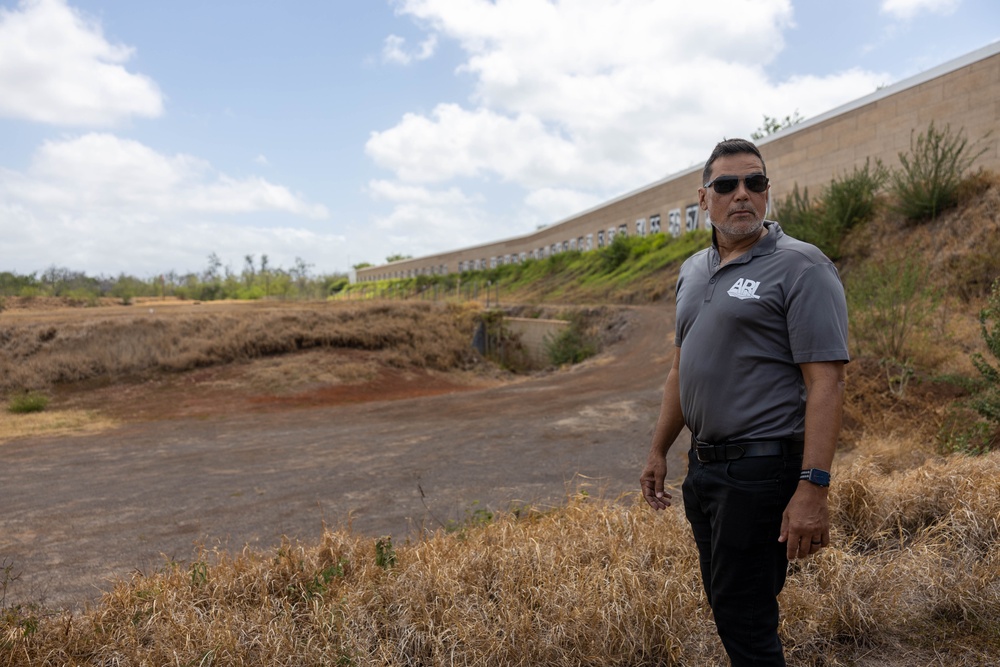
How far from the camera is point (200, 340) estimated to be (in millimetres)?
18422

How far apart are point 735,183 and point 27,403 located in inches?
661

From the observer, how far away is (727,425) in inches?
88.0

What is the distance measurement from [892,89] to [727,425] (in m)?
20.7

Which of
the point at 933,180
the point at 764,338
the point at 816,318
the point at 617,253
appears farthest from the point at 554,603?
the point at 617,253

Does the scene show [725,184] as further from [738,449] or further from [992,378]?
[992,378]

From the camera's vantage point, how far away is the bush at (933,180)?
1498cm

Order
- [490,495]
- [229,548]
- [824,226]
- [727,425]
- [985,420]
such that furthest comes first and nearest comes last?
Answer: [824,226]
[490,495]
[985,420]
[229,548]
[727,425]

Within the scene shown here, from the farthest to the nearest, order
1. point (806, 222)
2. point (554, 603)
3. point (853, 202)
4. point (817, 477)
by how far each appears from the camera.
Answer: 1. point (806, 222)
2. point (853, 202)
3. point (554, 603)
4. point (817, 477)

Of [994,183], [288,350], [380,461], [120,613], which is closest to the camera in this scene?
[120,613]

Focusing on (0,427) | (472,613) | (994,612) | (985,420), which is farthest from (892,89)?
(0,427)

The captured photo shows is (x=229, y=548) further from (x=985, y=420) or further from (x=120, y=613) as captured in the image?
(x=985, y=420)

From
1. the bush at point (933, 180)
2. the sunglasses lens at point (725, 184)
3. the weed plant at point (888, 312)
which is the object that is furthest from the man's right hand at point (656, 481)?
the bush at point (933, 180)

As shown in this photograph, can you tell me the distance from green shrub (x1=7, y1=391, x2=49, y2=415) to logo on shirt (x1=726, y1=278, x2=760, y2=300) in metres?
16.6

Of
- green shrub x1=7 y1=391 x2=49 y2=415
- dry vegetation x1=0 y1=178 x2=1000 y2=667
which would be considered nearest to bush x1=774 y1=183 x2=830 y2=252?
dry vegetation x1=0 y1=178 x2=1000 y2=667
